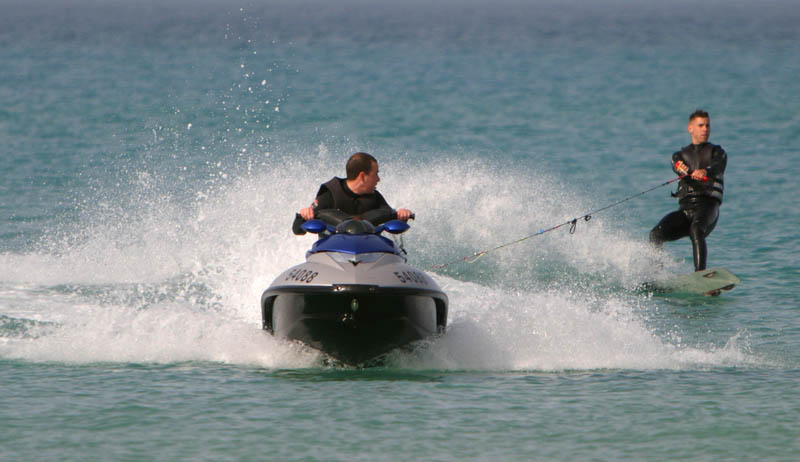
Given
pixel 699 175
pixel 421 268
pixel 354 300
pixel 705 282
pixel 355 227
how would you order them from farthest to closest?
pixel 421 268
pixel 705 282
pixel 699 175
pixel 355 227
pixel 354 300

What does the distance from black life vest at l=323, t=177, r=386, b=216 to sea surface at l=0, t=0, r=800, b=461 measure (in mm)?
1083

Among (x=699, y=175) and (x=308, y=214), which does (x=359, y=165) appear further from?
(x=699, y=175)

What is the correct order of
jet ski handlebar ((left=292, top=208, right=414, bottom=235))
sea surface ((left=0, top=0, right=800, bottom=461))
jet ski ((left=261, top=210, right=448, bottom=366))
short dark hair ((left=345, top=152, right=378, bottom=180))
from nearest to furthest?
sea surface ((left=0, top=0, right=800, bottom=461)) → jet ski ((left=261, top=210, right=448, bottom=366)) → jet ski handlebar ((left=292, top=208, right=414, bottom=235)) → short dark hair ((left=345, top=152, right=378, bottom=180))

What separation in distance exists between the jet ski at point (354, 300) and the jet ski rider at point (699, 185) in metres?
4.83

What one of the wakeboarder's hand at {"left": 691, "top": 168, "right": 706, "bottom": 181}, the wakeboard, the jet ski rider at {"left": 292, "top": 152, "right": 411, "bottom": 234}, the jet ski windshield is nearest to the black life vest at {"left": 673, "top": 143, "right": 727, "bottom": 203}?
the wakeboarder's hand at {"left": 691, "top": 168, "right": 706, "bottom": 181}

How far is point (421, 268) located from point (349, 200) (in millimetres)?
5025

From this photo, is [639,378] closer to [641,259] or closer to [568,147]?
[641,259]

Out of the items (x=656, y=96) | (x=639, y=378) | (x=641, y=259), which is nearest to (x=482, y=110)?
(x=656, y=96)

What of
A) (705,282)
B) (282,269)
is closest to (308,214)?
(282,269)

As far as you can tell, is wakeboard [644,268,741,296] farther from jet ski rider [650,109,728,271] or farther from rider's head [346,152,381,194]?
rider's head [346,152,381,194]

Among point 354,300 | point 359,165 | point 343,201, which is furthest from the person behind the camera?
point 343,201

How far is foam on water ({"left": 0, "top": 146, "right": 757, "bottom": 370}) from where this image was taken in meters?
8.84

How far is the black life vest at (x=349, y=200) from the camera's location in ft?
29.3

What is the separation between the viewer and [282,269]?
12438 mm
